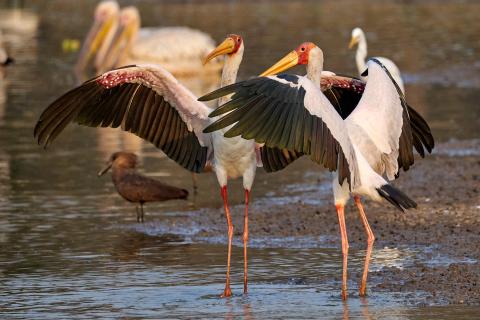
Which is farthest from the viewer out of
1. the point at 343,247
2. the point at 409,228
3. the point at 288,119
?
the point at 409,228

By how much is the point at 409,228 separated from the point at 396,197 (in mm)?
2878

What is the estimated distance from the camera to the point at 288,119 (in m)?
8.23

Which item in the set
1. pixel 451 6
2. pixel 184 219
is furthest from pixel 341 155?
pixel 451 6

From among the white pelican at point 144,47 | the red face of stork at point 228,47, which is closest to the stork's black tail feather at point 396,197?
the red face of stork at point 228,47

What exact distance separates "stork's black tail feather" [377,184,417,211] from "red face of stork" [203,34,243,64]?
175 cm

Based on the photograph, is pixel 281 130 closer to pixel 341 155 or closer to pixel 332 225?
pixel 341 155

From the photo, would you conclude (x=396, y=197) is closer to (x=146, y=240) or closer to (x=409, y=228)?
(x=409, y=228)

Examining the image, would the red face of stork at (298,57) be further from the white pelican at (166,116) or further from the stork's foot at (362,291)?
the stork's foot at (362,291)

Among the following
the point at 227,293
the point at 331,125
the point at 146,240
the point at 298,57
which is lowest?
the point at 227,293

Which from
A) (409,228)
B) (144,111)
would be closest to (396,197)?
(144,111)

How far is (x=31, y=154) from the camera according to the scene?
16562 mm

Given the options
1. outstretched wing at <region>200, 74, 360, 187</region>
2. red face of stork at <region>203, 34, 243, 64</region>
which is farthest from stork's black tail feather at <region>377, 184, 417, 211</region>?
red face of stork at <region>203, 34, 243, 64</region>

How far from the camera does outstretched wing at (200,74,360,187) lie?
812 cm

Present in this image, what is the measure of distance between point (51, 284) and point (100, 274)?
50 centimetres
